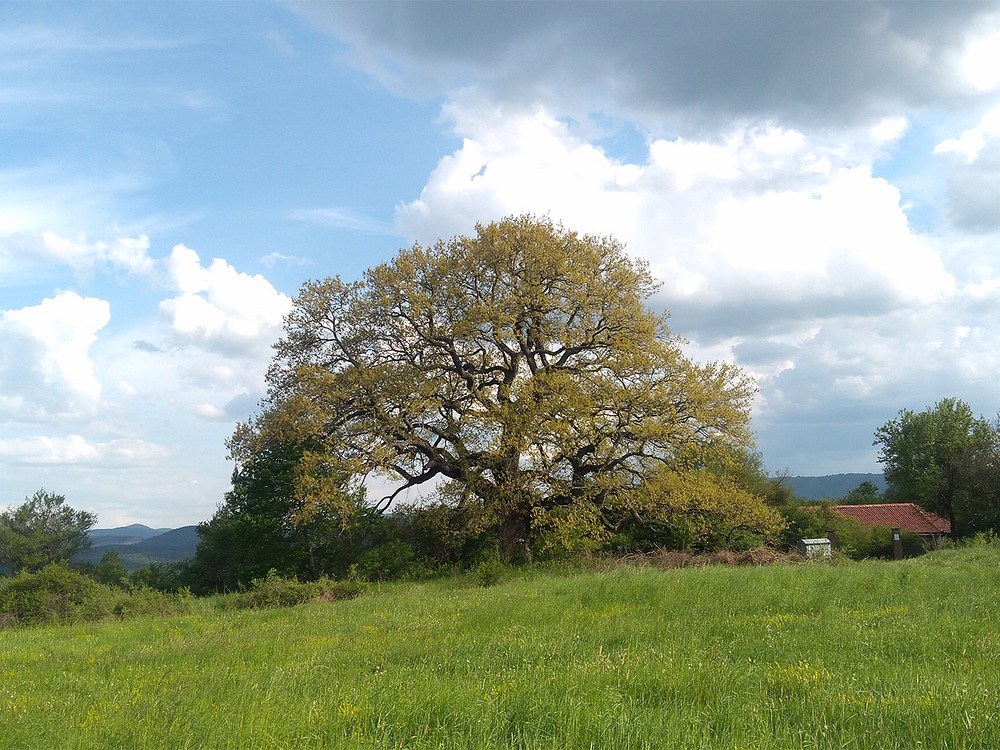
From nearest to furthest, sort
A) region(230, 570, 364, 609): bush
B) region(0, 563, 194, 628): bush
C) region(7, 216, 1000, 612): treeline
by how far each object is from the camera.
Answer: region(230, 570, 364, 609): bush → region(0, 563, 194, 628): bush → region(7, 216, 1000, 612): treeline

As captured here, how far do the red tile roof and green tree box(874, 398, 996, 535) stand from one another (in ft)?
3.86

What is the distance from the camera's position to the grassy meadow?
5.47 metres

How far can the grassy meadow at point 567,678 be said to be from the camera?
5.47 m

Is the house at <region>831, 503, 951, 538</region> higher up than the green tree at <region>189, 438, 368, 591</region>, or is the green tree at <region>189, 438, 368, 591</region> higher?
the green tree at <region>189, 438, 368, 591</region>

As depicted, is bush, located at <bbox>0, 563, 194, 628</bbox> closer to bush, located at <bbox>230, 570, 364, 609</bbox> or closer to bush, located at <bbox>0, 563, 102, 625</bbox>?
bush, located at <bbox>0, 563, 102, 625</bbox>

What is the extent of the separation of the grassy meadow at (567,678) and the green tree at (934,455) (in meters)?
44.8

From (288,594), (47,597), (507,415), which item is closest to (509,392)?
(507,415)

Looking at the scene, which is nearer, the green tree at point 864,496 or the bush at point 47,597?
the bush at point 47,597

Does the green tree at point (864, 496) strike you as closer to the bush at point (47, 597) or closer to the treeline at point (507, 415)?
the treeline at point (507, 415)

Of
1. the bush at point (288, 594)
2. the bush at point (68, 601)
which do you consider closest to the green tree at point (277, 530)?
the bush at point (68, 601)

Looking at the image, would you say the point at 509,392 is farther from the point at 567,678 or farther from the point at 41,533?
the point at 41,533

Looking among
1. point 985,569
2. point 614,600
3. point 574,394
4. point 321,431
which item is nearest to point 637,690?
point 614,600

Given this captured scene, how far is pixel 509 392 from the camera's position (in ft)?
89.5

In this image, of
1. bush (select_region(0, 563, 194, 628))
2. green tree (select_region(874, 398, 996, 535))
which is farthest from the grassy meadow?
green tree (select_region(874, 398, 996, 535))
